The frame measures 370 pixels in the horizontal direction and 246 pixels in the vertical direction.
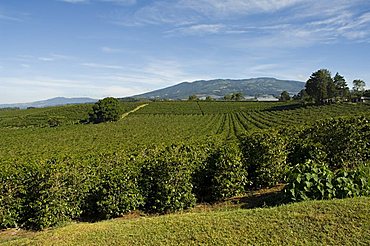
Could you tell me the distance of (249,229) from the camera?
19.7ft

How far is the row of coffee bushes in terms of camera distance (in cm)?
809

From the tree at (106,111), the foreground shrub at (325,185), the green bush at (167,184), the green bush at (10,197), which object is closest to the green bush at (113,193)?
the green bush at (167,184)

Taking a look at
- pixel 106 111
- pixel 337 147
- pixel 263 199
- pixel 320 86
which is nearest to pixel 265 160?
pixel 263 199

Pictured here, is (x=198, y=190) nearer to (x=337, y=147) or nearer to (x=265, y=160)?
(x=265, y=160)

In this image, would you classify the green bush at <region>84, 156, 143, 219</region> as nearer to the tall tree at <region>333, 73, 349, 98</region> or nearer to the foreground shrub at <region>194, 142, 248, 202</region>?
the foreground shrub at <region>194, 142, 248, 202</region>

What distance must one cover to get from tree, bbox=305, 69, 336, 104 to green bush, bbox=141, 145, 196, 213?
79443 millimetres

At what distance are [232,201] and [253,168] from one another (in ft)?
5.69

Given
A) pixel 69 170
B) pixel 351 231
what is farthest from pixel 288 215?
pixel 69 170

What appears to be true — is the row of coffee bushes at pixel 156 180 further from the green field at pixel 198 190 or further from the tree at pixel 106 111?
the tree at pixel 106 111

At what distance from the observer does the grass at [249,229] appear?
5668mm

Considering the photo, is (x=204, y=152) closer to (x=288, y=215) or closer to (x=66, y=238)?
(x=288, y=215)

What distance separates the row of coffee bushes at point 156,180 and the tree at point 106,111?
2726 inches

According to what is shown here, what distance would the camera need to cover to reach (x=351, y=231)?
5.73m

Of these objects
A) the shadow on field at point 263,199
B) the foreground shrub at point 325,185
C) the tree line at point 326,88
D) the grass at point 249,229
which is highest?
the tree line at point 326,88
